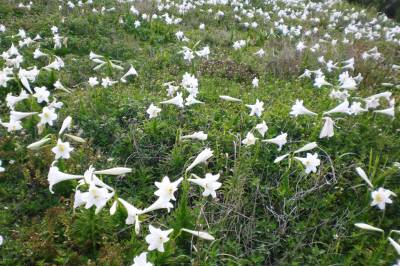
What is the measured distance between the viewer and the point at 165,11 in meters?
11.0

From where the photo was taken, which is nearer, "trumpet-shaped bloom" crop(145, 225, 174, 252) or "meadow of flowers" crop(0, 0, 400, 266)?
"trumpet-shaped bloom" crop(145, 225, 174, 252)

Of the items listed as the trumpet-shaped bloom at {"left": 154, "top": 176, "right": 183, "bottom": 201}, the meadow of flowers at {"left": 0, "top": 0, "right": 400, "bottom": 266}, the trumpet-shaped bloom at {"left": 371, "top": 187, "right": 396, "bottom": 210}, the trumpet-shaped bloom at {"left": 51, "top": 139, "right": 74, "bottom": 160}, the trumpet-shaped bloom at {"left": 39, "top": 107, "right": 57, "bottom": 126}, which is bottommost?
the meadow of flowers at {"left": 0, "top": 0, "right": 400, "bottom": 266}

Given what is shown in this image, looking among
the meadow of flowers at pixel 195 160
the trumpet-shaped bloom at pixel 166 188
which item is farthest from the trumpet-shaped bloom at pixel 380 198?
the trumpet-shaped bloom at pixel 166 188

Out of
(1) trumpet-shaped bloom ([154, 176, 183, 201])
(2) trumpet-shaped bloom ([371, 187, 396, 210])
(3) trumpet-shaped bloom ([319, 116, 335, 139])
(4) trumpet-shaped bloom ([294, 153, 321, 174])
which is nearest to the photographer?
(1) trumpet-shaped bloom ([154, 176, 183, 201])

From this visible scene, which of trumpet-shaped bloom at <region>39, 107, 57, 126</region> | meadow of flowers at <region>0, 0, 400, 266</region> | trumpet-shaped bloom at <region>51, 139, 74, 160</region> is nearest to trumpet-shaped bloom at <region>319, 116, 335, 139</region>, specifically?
meadow of flowers at <region>0, 0, 400, 266</region>

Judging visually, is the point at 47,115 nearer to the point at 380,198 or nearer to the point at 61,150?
the point at 61,150

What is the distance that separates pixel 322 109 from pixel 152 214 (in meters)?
2.93

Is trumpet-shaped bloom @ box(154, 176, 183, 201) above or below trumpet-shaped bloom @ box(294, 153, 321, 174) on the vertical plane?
above

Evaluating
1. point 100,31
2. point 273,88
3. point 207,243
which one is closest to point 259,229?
point 207,243

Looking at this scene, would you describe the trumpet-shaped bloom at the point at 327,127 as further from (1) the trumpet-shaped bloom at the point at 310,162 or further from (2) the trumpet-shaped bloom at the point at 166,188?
(2) the trumpet-shaped bloom at the point at 166,188

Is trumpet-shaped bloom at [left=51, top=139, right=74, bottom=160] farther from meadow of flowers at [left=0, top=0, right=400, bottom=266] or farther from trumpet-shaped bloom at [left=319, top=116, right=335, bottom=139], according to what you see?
trumpet-shaped bloom at [left=319, top=116, right=335, bottom=139]

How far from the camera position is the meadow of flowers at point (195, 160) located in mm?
3246

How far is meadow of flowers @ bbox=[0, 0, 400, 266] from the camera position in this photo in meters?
3.25

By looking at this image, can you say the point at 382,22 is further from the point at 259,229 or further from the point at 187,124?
the point at 259,229
